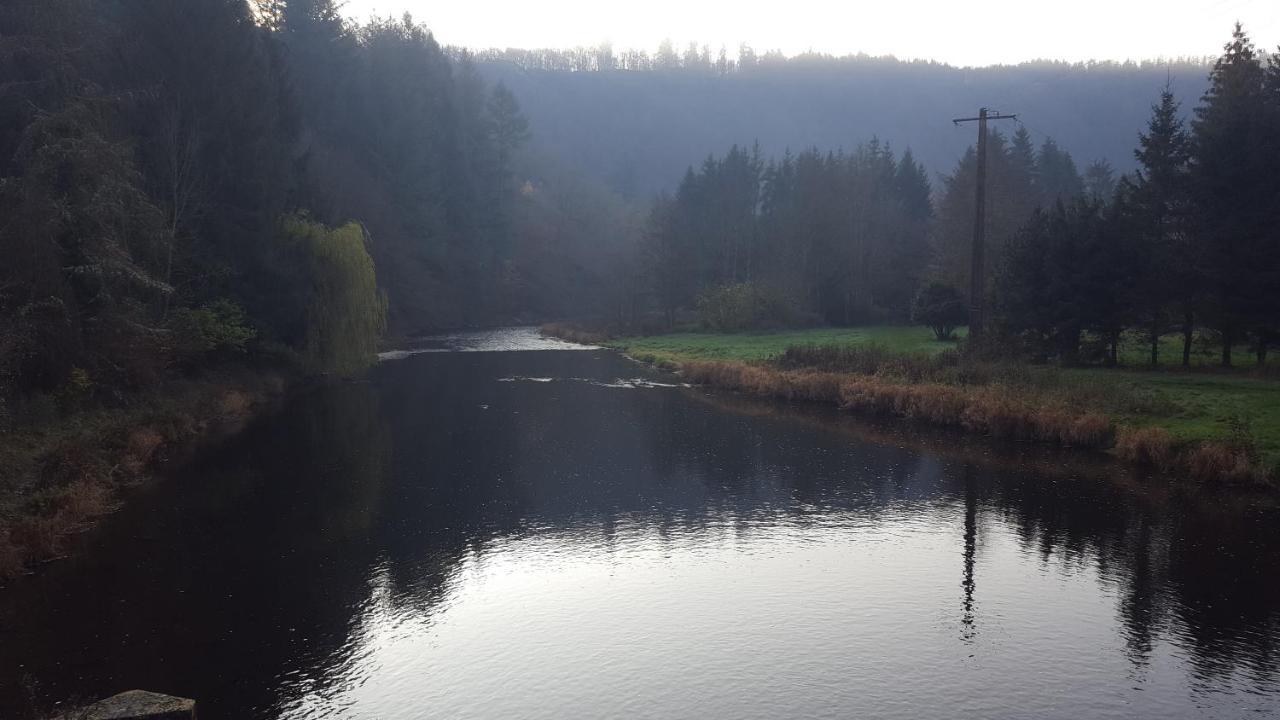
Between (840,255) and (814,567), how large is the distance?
63.4 meters

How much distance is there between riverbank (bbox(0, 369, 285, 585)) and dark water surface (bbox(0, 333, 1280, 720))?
704 mm

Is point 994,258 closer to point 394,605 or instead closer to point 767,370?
point 767,370

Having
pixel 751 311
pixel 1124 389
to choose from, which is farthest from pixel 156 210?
pixel 751 311

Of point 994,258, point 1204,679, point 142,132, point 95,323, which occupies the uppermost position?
point 142,132

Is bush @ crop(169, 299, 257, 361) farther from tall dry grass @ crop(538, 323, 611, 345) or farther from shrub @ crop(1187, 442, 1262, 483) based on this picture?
tall dry grass @ crop(538, 323, 611, 345)

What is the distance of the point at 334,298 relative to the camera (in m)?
38.8

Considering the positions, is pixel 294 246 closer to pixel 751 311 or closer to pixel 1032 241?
pixel 1032 241

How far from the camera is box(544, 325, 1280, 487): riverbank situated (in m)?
21.9

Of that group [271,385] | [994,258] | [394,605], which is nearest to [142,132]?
[271,385]

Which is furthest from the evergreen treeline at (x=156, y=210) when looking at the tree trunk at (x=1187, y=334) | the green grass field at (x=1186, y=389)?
the tree trunk at (x=1187, y=334)

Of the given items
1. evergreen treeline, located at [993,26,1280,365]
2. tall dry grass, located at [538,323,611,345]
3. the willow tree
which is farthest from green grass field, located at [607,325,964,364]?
the willow tree

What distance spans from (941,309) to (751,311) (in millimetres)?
19788

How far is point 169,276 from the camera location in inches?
1169

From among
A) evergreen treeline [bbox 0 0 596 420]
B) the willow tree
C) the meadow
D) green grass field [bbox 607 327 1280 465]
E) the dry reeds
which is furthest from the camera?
the willow tree
